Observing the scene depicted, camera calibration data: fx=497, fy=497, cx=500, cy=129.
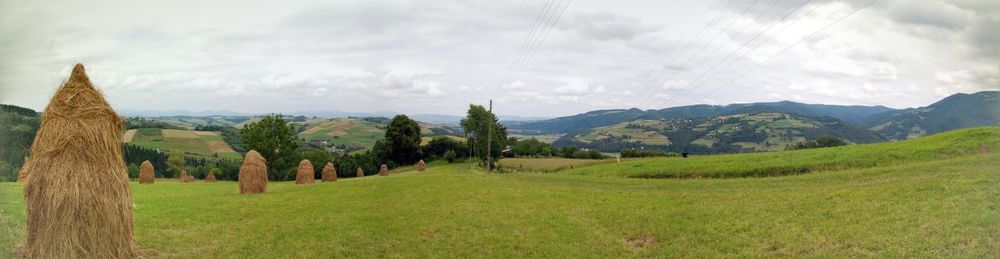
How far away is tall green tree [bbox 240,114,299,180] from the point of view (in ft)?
235

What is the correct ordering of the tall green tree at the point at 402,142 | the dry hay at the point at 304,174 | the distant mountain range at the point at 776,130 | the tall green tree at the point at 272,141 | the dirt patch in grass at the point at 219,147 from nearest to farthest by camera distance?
the dry hay at the point at 304,174
the tall green tree at the point at 272,141
the tall green tree at the point at 402,142
the distant mountain range at the point at 776,130
the dirt patch in grass at the point at 219,147

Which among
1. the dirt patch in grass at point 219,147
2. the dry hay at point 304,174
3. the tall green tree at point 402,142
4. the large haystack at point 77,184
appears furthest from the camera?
the dirt patch in grass at point 219,147

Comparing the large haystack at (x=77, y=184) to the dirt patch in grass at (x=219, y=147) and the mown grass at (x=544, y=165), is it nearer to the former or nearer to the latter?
the mown grass at (x=544, y=165)

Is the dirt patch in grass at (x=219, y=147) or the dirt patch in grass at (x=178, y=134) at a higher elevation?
the dirt patch in grass at (x=178, y=134)

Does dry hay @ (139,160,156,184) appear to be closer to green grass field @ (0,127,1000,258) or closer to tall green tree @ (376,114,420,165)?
green grass field @ (0,127,1000,258)

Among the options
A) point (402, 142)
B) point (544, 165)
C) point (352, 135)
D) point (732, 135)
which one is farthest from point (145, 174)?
point (352, 135)

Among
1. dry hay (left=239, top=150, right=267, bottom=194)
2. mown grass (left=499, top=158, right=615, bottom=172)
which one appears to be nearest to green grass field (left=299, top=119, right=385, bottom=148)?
mown grass (left=499, top=158, right=615, bottom=172)

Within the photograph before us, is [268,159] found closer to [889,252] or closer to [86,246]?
[86,246]

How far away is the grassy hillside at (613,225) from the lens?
43.1 feet

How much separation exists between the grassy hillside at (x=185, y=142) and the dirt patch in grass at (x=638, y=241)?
139 metres

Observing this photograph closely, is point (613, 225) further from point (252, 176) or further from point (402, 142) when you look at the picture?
point (402, 142)

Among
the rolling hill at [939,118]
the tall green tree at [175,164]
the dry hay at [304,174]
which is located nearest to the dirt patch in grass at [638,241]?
the dry hay at [304,174]

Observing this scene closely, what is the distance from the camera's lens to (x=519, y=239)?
52.1 feet

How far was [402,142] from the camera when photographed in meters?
89.4
